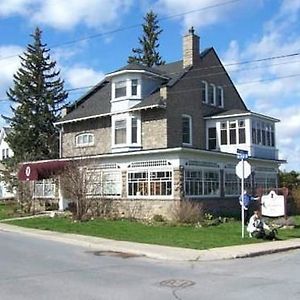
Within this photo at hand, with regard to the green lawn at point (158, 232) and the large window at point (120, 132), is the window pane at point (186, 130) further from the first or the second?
the green lawn at point (158, 232)

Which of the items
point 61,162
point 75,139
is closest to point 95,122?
point 75,139

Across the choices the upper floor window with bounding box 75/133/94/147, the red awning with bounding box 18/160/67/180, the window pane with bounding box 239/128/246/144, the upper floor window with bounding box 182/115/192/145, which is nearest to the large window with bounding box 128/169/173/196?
the upper floor window with bounding box 182/115/192/145

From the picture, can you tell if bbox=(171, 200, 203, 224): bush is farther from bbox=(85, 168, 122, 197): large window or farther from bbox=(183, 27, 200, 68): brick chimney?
bbox=(183, 27, 200, 68): brick chimney

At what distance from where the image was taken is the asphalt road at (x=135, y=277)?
32.6ft

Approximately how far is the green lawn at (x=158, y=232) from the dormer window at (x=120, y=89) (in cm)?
960

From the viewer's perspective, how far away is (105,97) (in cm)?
3997

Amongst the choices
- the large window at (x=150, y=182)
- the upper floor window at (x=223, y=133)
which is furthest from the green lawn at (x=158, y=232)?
the upper floor window at (x=223, y=133)

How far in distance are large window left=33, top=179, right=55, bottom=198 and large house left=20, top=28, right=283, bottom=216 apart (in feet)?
0.93

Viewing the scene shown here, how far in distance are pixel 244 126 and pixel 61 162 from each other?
1195cm

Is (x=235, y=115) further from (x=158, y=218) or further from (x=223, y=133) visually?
(x=158, y=218)

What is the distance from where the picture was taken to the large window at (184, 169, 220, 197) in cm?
3054

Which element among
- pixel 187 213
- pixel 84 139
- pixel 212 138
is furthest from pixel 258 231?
pixel 84 139

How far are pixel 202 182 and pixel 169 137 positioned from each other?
149 inches

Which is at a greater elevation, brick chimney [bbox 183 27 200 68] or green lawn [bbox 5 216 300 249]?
brick chimney [bbox 183 27 200 68]
